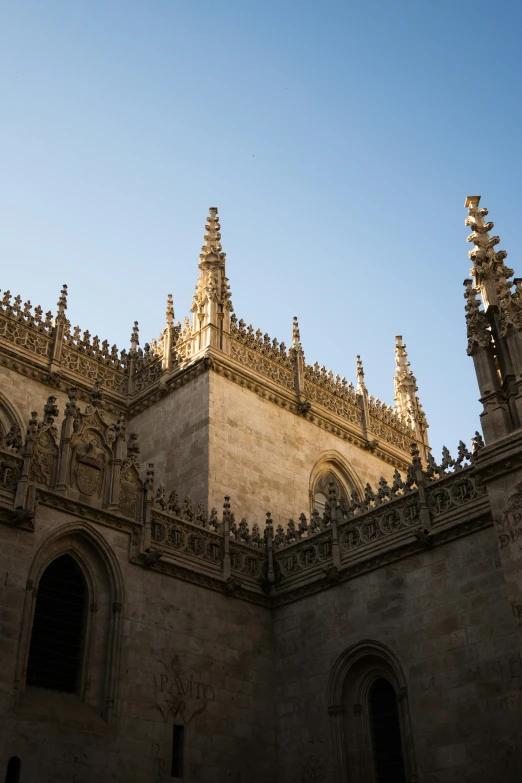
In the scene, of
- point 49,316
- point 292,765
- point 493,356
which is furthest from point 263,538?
point 49,316

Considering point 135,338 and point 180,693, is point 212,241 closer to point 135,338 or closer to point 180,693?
point 135,338

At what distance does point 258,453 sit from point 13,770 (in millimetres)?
11328

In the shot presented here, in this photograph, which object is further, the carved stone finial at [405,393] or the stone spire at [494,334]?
the carved stone finial at [405,393]

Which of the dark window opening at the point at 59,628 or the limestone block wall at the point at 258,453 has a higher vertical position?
the limestone block wall at the point at 258,453

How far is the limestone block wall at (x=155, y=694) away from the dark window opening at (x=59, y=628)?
0.36m

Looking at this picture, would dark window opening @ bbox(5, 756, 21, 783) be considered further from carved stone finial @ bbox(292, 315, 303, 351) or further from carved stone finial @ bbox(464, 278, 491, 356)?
Result: carved stone finial @ bbox(292, 315, 303, 351)

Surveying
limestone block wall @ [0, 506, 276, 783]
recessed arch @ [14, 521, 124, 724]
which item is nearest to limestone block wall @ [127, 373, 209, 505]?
limestone block wall @ [0, 506, 276, 783]

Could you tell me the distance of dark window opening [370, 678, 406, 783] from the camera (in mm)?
16275

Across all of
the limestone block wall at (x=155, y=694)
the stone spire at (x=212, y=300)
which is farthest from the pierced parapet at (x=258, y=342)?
the limestone block wall at (x=155, y=694)

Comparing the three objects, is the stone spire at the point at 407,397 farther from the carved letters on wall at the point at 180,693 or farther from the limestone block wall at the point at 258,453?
the carved letters on wall at the point at 180,693

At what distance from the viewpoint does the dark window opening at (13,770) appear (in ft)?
44.4

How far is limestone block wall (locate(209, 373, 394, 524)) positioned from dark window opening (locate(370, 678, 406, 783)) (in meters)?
6.16

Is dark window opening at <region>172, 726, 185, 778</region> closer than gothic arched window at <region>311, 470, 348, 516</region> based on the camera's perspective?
Yes

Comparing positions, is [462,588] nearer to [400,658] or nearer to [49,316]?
[400,658]
